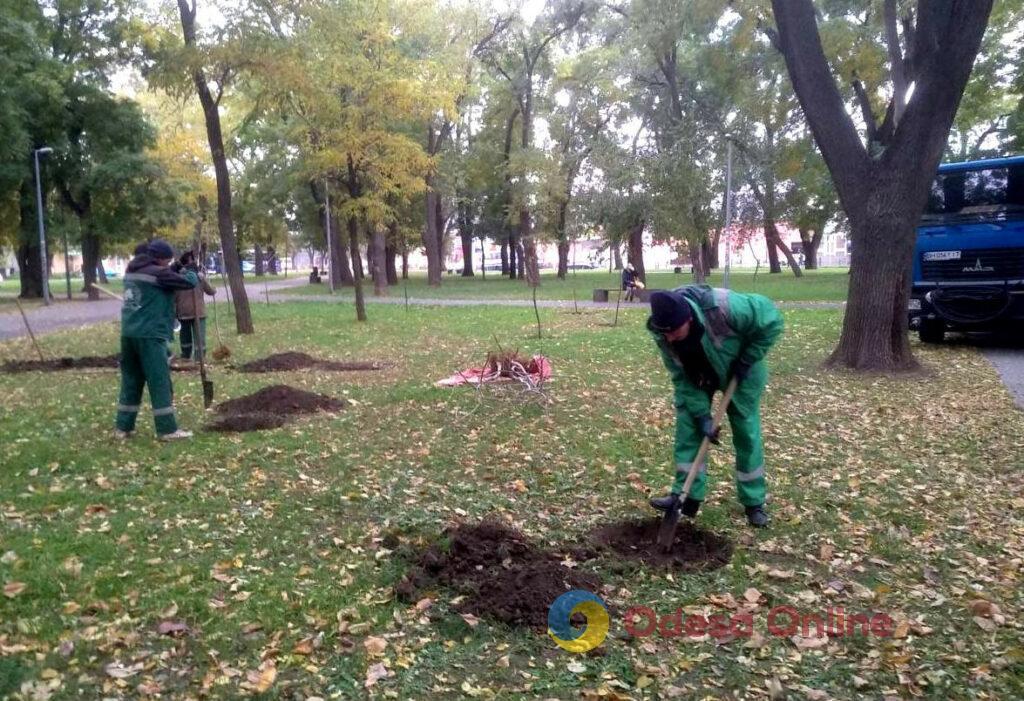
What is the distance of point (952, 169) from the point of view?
1412 cm

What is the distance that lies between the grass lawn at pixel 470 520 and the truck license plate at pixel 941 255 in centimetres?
413

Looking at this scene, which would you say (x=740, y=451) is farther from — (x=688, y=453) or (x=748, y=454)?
(x=688, y=453)

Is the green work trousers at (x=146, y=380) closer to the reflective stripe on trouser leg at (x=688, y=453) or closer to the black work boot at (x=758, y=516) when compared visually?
the reflective stripe on trouser leg at (x=688, y=453)

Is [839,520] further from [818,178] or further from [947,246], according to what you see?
[818,178]

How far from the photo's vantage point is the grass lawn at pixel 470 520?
3.67 meters

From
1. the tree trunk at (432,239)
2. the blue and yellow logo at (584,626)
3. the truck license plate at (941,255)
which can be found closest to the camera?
the blue and yellow logo at (584,626)

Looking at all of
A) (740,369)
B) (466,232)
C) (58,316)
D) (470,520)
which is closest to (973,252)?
(740,369)

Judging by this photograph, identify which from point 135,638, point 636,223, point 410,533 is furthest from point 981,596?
point 636,223

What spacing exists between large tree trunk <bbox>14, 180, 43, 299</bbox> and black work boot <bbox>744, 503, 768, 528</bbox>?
31874 millimetres

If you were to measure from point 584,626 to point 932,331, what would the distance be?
1250 centimetres

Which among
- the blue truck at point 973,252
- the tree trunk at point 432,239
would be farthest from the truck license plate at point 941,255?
the tree trunk at point 432,239

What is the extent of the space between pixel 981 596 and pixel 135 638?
13.8ft

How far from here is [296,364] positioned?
12.3 meters

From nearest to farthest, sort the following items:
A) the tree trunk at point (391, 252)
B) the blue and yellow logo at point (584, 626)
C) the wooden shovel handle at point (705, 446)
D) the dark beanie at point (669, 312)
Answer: the blue and yellow logo at point (584, 626) < the dark beanie at point (669, 312) < the wooden shovel handle at point (705, 446) < the tree trunk at point (391, 252)
